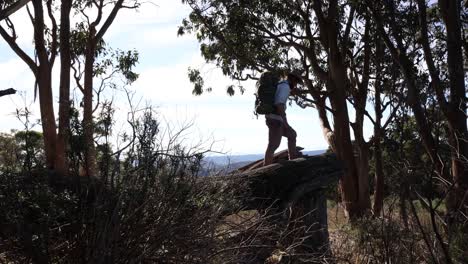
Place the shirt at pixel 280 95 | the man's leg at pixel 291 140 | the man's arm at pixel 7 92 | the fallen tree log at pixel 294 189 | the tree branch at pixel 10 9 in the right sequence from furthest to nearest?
the man's leg at pixel 291 140 → the shirt at pixel 280 95 → the fallen tree log at pixel 294 189 → the tree branch at pixel 10 9 → the man's arm at pixel 7 92

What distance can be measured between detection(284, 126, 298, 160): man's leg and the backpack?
32cm

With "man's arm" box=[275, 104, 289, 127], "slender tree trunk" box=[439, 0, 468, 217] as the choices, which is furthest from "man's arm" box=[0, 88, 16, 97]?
"slender tree trunk" box=[439, 0, 468, 217]

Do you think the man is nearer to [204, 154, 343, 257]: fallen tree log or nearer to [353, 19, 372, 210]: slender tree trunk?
[204, 154, 343, 257]: fallen tree log

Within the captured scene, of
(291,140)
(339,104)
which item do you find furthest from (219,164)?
(339,104)

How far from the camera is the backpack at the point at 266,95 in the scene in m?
7.40

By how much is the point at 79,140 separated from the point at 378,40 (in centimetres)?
1045

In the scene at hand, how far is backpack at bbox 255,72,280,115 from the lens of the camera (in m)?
7.40

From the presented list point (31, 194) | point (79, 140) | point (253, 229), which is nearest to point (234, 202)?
point (253, 229)

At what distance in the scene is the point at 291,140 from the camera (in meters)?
7.73

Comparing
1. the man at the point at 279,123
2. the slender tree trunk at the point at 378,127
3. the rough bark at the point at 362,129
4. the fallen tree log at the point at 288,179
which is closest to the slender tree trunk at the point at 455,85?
the fallen tree log at the point at 288,179

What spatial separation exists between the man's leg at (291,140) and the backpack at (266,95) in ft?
1.06

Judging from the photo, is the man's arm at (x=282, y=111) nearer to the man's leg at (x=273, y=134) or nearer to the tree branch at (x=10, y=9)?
the man's leg at (x=273, y=134)

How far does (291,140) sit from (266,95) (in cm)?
68

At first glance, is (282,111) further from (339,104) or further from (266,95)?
(339,104)
